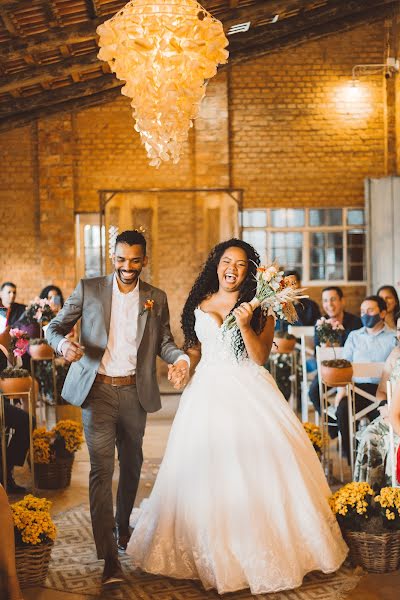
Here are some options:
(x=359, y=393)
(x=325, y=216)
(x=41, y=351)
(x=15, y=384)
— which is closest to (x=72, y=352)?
(x=15, y=384)

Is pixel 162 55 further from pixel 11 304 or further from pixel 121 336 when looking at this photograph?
pixel 11 304

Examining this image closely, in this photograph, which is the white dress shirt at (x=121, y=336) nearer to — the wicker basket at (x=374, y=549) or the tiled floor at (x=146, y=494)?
the tiled floor at (x=146, y=494)

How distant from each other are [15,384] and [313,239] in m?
9.16

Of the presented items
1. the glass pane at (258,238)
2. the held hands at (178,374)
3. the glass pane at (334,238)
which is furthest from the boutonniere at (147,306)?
the glass pane at (334,238)

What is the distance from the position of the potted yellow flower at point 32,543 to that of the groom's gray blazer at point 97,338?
63cm

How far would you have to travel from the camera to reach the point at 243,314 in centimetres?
437

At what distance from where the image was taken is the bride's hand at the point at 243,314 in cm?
438

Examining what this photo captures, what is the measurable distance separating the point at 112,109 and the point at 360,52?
421 centimetres

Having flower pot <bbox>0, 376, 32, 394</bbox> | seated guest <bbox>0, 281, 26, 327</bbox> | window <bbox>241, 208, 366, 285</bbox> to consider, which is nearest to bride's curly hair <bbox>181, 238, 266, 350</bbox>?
flower pot <bbox>0, 376, 32, 394</bbox>

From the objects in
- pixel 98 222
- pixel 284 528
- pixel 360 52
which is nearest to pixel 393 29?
pixel 360 52

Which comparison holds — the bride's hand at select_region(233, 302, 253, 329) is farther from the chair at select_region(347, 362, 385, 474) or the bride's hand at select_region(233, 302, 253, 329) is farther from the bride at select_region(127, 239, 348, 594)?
the chair at select_region(347, 362, 385, 474)

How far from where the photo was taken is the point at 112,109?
550 inches

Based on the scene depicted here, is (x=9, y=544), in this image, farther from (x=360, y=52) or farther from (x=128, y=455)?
(x=360, y=52)

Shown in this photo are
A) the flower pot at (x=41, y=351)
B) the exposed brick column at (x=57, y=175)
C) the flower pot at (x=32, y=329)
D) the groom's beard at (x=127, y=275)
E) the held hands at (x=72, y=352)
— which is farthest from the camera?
the exposed brick column at (x=57, y=175)
